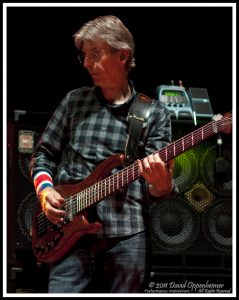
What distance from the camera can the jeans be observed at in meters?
1.83

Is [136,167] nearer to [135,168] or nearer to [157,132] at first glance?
[135,168]

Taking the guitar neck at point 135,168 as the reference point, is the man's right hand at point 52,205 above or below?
below

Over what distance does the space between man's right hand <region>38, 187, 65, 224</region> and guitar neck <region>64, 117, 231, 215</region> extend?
8cm

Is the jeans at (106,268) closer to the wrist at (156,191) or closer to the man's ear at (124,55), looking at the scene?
the wrist at (156,191)

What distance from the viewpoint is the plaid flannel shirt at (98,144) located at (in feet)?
6.23

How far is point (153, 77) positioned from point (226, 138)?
84cm

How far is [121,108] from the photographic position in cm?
205

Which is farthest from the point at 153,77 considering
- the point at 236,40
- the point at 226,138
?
the point at 236,40

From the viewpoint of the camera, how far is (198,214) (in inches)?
109

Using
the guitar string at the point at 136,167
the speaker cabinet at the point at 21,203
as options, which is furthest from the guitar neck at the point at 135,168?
the speaker cabinet at the point at 21,203

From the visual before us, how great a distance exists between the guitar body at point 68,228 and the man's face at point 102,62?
0.33 m

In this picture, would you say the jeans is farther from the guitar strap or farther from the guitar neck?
the guitar strap

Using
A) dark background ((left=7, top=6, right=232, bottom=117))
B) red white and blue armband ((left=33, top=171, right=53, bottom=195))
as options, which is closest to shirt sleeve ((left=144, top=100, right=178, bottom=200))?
red white and blue armband ((left=33, top=171, right=53, bottom=195))

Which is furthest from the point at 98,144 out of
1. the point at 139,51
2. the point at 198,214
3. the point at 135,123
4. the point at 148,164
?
the point at 139,51
